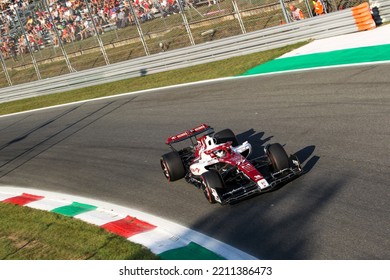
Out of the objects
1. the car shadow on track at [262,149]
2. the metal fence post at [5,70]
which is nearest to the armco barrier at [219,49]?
the metal fence post at [5,70]

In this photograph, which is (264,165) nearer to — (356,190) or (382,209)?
(356,190)

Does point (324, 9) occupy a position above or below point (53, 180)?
above

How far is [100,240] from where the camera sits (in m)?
9.91

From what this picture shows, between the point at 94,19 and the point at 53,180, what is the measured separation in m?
13.4

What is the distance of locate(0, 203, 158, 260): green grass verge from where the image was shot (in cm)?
934

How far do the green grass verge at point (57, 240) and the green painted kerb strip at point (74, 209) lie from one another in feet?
0.57

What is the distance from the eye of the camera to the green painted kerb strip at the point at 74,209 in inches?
464

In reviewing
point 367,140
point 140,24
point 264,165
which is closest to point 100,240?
point 264,165

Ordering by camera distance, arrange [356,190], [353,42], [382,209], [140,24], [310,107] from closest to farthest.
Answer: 1. [382,209]
2. [356,190]
3. [310,107]
4. [353,42]
5. [140,24]

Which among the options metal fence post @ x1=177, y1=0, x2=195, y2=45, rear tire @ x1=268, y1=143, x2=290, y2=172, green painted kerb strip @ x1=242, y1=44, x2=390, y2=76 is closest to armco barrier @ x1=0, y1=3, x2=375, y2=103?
metal fence post @ x1=177, y1=0, x2=195, y2=45

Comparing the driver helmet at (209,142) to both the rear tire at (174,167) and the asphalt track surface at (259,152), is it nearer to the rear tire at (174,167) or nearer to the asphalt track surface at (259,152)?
the rear tire at (174,167)

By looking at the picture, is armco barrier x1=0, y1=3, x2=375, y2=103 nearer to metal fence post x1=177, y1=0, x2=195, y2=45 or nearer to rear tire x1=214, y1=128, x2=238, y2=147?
metal fence post x1=177, y1=0, x2=195, y2=45

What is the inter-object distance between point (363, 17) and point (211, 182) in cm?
1263

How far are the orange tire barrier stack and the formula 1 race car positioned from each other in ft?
34.1
